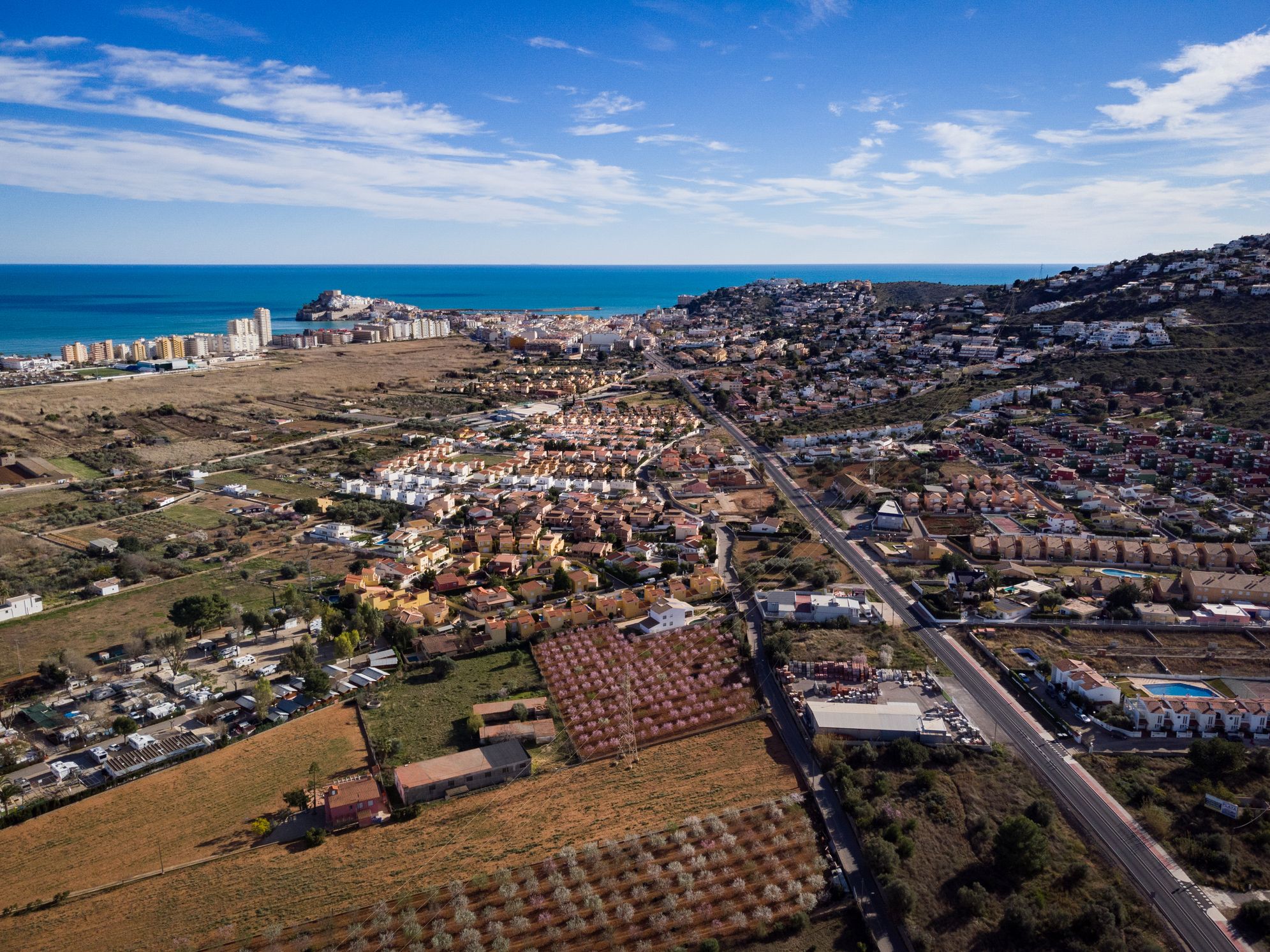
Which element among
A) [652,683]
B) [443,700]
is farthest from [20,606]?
[652,683]

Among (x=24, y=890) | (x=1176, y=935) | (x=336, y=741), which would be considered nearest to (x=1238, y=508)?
(x=1176, y=935)

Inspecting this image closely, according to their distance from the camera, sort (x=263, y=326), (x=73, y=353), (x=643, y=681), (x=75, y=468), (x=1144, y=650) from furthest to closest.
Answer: (x=263, y=326), (x=73, y=353), (x=75, y=468), (x=1144, y=650), (x=643, y=681)

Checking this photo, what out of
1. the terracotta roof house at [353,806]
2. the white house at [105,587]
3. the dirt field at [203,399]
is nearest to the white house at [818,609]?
the terracotta roof house at [353,806]

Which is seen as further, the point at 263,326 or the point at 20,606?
the point at 263,326

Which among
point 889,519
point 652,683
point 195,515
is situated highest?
point 889,519

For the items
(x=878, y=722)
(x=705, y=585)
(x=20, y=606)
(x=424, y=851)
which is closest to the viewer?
(x=424, y=851)

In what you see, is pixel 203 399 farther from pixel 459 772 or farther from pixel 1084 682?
pixel 1084 682

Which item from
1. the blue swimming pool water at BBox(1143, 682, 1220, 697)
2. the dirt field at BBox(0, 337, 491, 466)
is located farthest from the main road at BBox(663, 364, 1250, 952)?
the dirt field at BBox(0, 337, 491, 466)

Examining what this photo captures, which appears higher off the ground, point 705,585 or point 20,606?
point 705,585
